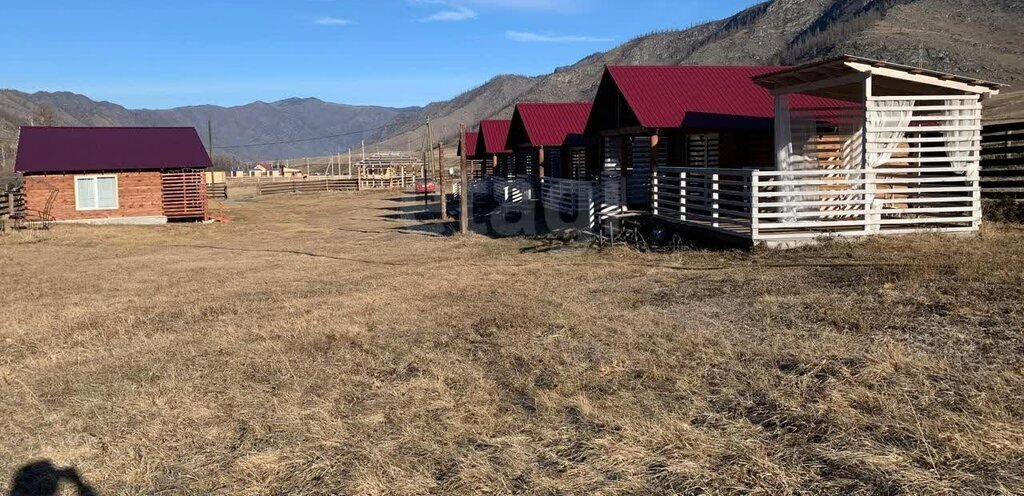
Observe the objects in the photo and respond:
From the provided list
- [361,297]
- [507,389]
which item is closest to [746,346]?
[507,389]

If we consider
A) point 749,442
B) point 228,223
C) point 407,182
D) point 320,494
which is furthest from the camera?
point 407,182

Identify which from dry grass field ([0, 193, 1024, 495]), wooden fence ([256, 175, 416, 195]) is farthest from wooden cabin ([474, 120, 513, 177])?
dry grass field ([0, 193, 1024, 495])

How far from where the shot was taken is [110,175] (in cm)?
3148

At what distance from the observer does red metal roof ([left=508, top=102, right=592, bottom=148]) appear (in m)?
30.8

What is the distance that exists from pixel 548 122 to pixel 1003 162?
17.7 m

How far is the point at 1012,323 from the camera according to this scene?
24.6 ft

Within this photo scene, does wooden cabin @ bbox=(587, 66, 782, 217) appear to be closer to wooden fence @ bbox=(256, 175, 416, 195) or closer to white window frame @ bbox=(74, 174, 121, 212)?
white window frame @ bbox=(74, 174, 121, 212)

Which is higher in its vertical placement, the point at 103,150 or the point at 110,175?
the point at 103,150

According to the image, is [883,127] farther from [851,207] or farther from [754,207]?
[754,207]

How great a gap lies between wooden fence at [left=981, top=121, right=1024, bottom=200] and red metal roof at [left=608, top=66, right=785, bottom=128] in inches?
198

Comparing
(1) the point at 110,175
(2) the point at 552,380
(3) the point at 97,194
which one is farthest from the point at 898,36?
(2) the point at 552,380

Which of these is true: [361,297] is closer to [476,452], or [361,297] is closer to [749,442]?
[476,452]

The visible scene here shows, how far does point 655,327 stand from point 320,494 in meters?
4.68

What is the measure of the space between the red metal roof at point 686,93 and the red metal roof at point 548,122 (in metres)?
8.51
